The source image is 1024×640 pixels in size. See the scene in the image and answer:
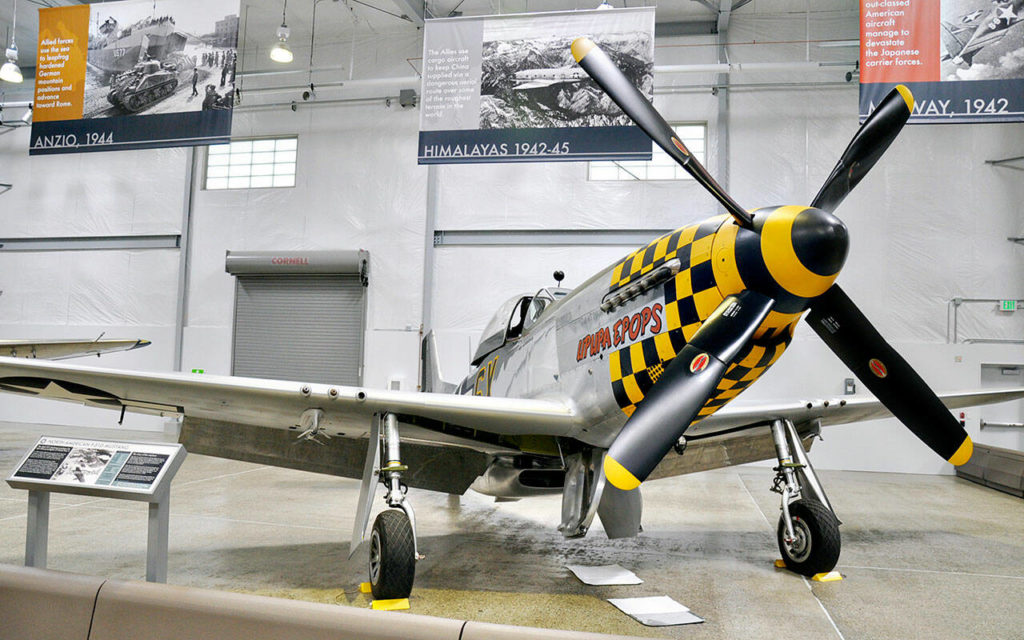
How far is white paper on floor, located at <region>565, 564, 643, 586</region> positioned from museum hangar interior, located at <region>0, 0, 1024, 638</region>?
1.10m

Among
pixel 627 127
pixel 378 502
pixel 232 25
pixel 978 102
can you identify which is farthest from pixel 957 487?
pixel 232 25

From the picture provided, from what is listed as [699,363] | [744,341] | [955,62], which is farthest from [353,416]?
[955,62]

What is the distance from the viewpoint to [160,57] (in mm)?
7863

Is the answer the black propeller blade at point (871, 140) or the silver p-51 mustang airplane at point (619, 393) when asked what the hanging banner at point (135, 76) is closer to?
the silver p-51 mustang airplane at point (619, 393)


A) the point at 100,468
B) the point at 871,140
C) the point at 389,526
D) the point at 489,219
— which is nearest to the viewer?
the point at 100,468

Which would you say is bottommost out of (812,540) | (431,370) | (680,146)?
(812,540)

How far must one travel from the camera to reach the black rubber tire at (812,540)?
414cm

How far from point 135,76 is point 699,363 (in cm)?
812

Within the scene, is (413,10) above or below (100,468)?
above

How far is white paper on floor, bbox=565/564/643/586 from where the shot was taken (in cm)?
405

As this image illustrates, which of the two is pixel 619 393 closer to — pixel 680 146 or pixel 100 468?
pixel 680 146

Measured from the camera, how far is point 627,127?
727 centimetres

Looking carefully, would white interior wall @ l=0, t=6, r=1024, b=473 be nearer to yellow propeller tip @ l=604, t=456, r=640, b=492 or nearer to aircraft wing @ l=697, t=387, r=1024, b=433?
aircraft wing @ l=697, t=387, r=1024, b=433

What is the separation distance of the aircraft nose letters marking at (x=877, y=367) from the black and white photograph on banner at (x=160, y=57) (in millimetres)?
7346
